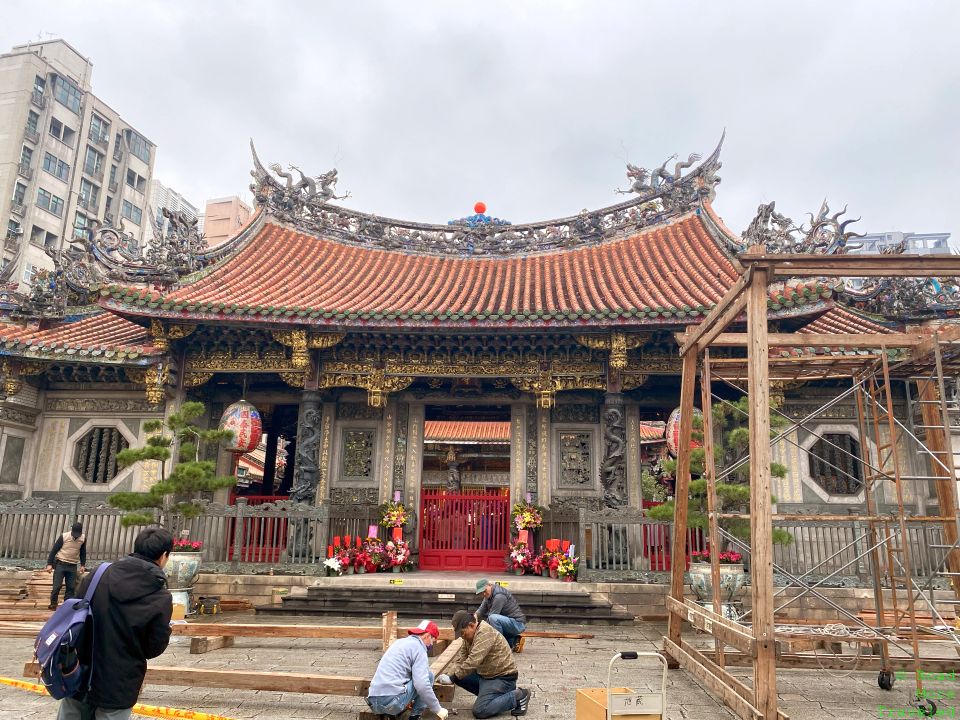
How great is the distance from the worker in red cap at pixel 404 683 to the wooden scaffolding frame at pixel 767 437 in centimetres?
238

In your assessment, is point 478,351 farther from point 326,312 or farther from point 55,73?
point 55,73

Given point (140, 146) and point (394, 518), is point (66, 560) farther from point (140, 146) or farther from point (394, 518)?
point (140, 146)

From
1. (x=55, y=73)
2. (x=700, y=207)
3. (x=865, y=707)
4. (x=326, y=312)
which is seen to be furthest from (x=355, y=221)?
(x=55, y=73)

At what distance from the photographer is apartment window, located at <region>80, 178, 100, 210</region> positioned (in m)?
43.2

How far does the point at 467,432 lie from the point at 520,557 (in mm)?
11409

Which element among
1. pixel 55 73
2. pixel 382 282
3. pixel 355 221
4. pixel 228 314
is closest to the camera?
pixel 228 314

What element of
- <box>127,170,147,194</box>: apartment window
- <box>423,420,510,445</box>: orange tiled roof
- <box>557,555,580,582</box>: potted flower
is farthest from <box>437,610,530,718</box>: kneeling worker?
<box>127,170,147,194</box>: apartment window

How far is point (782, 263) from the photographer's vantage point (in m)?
5.12

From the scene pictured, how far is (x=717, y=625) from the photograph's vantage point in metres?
5.49

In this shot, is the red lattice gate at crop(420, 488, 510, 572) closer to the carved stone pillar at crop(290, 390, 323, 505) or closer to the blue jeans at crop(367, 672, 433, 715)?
the carved stone pillar at crop(290, 390, 323, 505)

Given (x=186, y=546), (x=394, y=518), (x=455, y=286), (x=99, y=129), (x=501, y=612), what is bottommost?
(x=501, y=612)

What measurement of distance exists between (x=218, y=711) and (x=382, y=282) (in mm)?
9639

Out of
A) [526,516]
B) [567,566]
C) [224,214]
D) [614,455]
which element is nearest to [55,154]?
[224,214]

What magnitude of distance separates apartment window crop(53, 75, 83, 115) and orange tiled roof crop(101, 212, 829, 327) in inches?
1398
